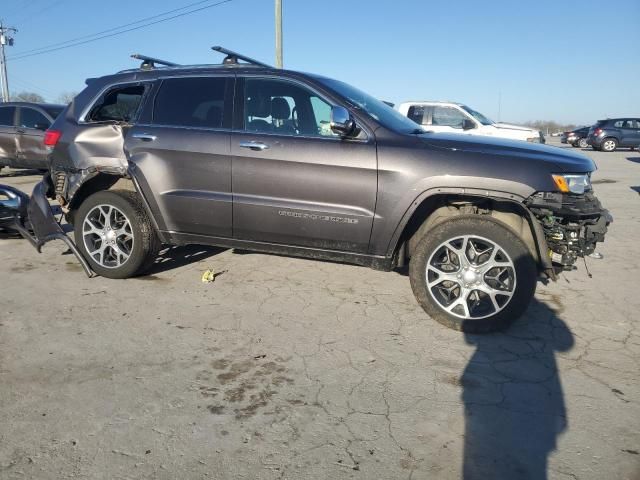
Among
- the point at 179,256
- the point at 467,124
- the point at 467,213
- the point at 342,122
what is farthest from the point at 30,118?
the point at 467,213

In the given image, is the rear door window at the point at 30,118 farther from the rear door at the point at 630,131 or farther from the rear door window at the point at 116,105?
the rear door at the point at 630,131

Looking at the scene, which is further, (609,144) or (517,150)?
(609,144)

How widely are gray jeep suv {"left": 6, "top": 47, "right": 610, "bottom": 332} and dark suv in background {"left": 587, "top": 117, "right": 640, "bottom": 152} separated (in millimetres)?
26622

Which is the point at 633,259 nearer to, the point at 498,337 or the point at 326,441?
the point at 498,337

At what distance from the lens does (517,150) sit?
3570 mm

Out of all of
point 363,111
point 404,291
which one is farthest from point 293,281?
point 363,111

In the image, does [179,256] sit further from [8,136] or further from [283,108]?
[8,136]

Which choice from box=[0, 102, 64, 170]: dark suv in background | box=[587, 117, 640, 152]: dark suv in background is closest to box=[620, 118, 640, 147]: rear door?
box=[587, 117, 640, 152]: dark suv in background

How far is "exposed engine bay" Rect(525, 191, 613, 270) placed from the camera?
337cm

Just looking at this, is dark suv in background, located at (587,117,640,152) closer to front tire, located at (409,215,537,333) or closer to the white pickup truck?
the white pickup truck

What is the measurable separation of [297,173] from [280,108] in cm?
69

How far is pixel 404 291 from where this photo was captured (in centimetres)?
445

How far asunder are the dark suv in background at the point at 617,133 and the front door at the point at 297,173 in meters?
27.4

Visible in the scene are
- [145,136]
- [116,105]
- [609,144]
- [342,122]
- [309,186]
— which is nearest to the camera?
[342,122]
